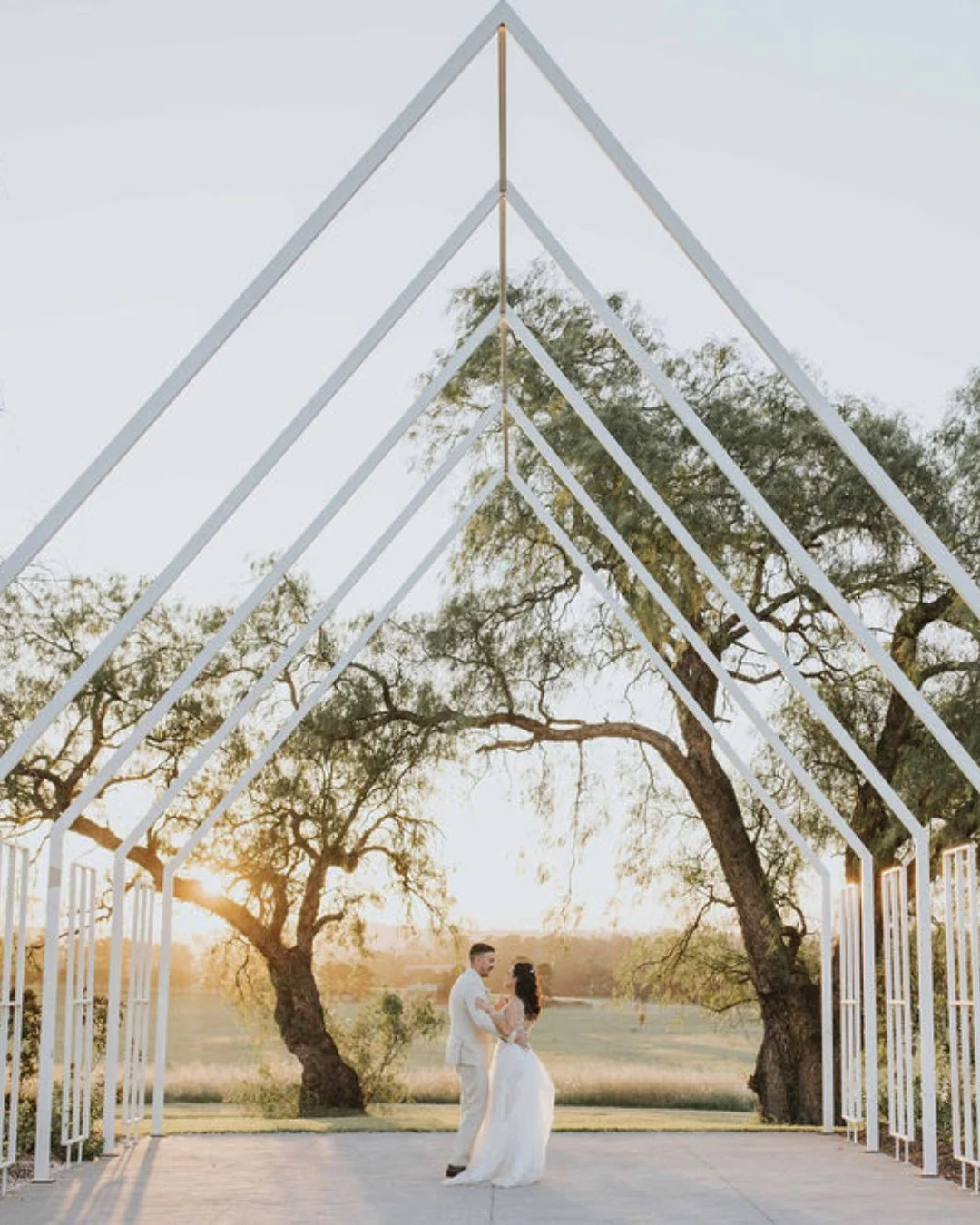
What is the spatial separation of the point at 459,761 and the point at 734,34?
8.84 meters

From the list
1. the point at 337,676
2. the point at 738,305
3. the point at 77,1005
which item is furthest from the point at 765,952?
the point at 738,305

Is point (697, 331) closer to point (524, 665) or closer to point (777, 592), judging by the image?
point (777, 592)

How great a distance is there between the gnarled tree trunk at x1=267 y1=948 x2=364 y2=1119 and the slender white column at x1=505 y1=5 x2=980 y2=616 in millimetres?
13384

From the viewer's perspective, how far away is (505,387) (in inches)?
447

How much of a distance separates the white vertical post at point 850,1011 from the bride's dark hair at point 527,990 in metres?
2.33

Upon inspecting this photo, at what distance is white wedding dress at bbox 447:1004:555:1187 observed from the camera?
33.1ft

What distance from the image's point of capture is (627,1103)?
21734 millimetres

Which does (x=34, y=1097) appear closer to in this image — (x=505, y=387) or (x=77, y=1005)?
(x=77, y=1005)

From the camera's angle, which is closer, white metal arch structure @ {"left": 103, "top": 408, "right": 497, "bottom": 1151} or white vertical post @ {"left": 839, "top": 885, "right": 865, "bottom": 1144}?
white metal arch structure @ {"left": 103, "top": 408, "right": 497, "bottom": 1151}

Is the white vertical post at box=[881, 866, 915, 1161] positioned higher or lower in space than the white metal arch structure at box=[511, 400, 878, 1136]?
lower

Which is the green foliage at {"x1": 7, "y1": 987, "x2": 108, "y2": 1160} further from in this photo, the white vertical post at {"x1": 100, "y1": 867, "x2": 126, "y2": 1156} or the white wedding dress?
the white wedding dress

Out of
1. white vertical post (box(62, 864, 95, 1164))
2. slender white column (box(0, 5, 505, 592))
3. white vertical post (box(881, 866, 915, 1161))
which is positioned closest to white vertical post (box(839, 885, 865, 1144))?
white vertical post (box(881, 866, 915, 1161))

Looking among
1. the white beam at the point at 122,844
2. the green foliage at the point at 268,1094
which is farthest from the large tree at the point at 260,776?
the white beam at the point at 122,844

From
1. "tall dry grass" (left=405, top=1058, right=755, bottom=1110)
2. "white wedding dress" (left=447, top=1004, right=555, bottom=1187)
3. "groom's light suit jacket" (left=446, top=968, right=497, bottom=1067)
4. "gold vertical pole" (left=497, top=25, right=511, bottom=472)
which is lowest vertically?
"tall dry grass" (left=405, top=1058, right=755, bottom=1110)
